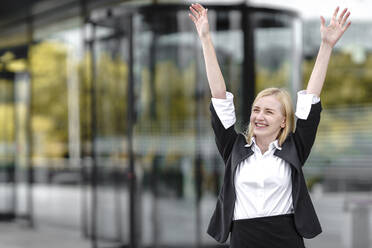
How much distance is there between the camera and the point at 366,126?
1564 centimetres

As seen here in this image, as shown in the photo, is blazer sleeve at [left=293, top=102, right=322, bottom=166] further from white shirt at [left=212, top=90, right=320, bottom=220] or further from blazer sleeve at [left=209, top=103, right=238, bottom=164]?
blazer sleeve at [left=209, top=103, right=238, bottom=164]

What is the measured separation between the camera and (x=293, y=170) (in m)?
2.17

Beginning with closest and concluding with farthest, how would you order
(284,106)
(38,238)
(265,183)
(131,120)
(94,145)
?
(265,183) → (284,106) → (131,120) → (94,145) → (38,238)

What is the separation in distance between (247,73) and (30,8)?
13.7 feet

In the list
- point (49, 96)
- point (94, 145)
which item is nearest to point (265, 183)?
point (94, 145)

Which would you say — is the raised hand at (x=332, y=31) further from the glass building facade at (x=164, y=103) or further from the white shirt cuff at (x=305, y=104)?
the glass building facade at (x=164, y=103)

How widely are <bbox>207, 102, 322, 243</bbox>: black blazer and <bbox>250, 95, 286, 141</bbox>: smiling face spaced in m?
0.07

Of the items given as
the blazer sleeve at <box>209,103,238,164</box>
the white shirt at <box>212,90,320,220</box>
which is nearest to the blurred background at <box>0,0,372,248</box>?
the blazer sleeve at <box>209,103,238,164</box>

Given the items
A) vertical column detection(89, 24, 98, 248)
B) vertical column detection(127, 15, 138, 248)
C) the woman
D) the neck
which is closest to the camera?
the woman

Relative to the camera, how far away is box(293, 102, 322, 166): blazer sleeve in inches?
85.2

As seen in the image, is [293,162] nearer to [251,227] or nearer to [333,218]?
[251,227]

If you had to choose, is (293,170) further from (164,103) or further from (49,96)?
(49,96)

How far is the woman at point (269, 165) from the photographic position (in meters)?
2.13

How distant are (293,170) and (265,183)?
12 centimetres
